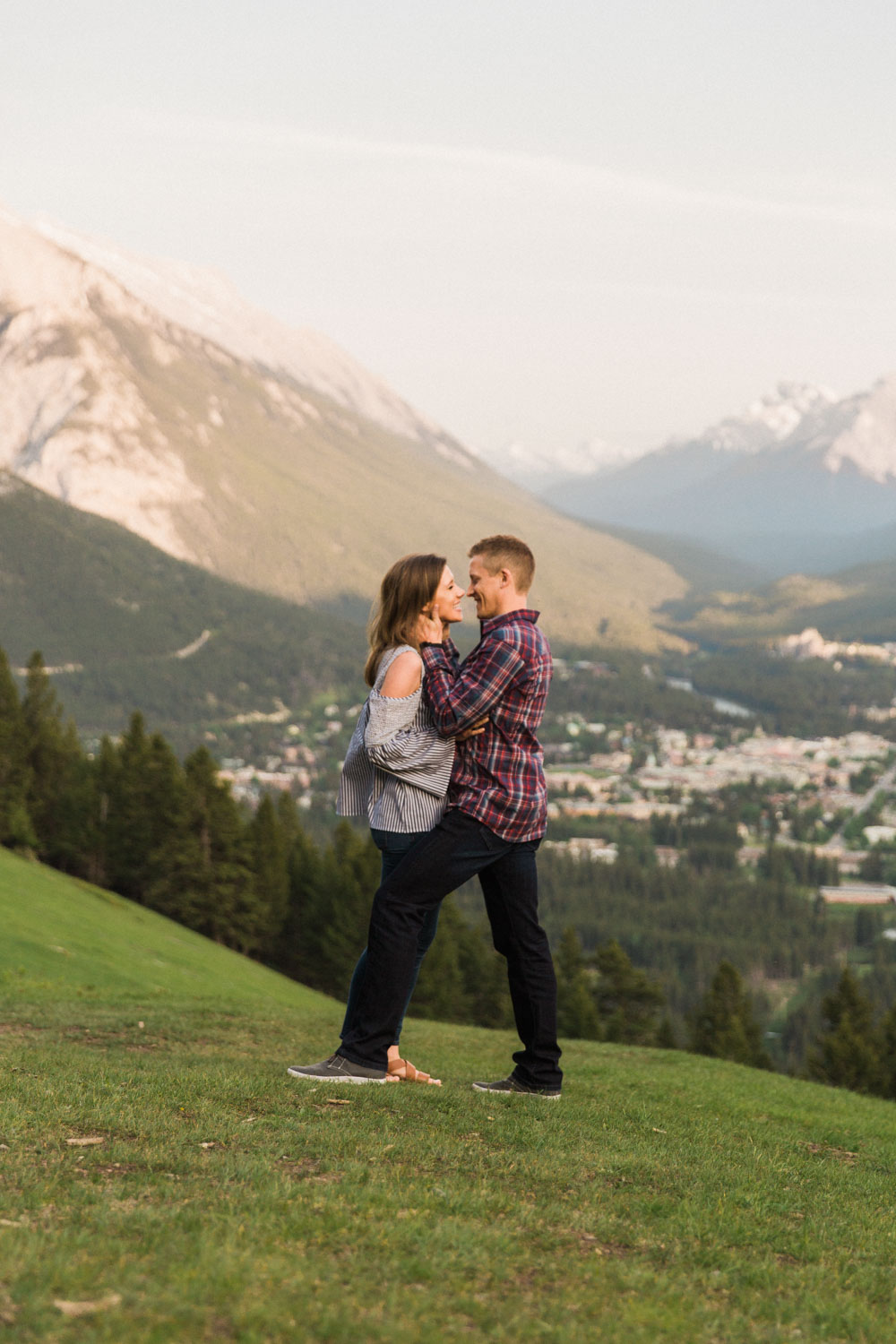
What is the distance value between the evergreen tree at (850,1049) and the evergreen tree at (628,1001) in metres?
6.65

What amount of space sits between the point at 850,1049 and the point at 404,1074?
40391 millimetres

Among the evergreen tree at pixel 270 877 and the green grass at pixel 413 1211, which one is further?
the evergreen tree at pixel 270 877

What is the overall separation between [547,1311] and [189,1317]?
1.65 m

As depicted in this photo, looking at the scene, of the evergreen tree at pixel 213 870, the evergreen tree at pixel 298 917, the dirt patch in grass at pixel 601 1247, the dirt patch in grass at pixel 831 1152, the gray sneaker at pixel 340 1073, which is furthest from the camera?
the evergreen tree at pixel 298 917

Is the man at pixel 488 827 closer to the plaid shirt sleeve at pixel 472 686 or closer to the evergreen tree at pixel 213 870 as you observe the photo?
the plaid shirt sleeve at pixel 472 686

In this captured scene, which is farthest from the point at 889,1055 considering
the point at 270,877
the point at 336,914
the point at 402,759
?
the point at 402,759

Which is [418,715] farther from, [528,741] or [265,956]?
[265,956]

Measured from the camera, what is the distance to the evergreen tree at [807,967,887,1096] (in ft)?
151

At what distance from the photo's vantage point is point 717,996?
170 ft

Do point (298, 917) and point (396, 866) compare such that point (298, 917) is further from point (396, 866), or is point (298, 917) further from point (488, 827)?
point (488, 827)

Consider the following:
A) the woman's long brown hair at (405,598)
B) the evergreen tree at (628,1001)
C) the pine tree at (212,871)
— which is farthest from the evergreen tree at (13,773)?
the woman's long brown hair at (405,598)

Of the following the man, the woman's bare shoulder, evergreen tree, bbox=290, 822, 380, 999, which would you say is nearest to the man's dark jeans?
the man

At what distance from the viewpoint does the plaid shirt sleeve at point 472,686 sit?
9.76 metres

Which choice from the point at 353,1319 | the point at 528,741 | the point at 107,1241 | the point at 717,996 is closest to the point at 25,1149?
the point at 107,1241
